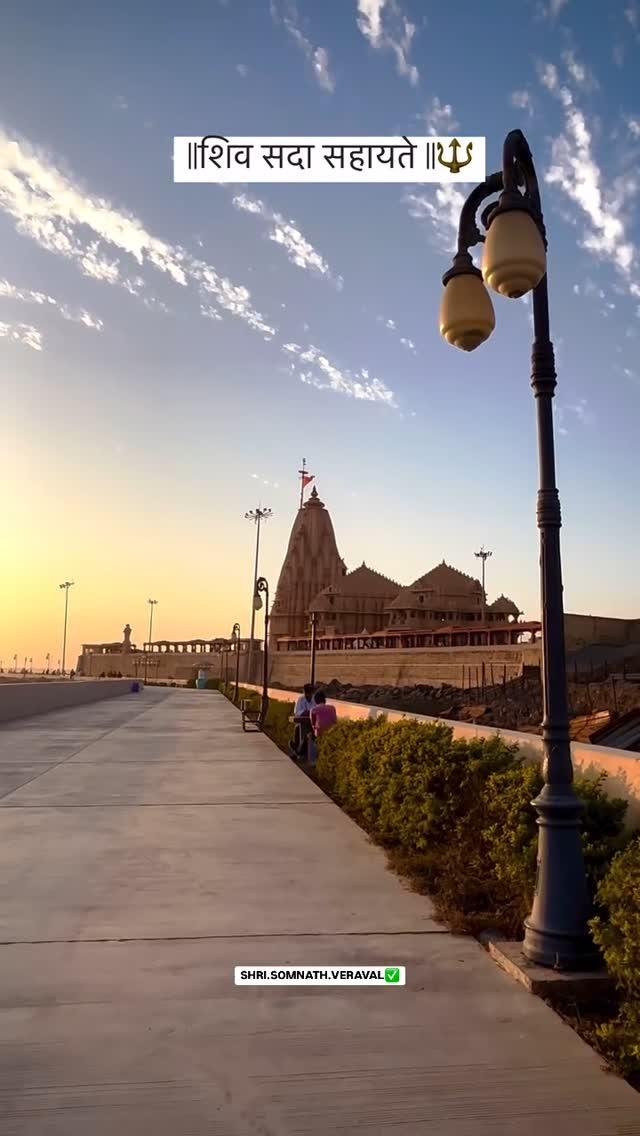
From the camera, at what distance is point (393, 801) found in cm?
798

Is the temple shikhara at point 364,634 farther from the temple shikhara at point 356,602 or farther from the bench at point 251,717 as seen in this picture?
the bench at point 251,717

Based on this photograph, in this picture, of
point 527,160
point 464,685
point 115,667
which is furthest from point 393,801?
point 115,667

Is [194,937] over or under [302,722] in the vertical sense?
under

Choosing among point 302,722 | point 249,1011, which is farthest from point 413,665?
point 249,1011

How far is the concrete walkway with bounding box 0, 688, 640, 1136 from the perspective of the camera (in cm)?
312

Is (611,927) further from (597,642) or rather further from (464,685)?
(597,642)

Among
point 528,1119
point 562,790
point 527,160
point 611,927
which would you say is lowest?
point 528,1119

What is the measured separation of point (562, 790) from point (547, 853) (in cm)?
38

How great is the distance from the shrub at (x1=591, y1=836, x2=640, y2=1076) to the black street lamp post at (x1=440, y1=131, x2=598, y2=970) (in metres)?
0.41

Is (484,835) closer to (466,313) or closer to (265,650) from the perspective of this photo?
(466,313)

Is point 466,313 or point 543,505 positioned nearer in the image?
point 466,313

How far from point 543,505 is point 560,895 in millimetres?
2377

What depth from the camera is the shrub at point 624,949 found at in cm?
350

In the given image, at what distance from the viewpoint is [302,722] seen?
1512cm
